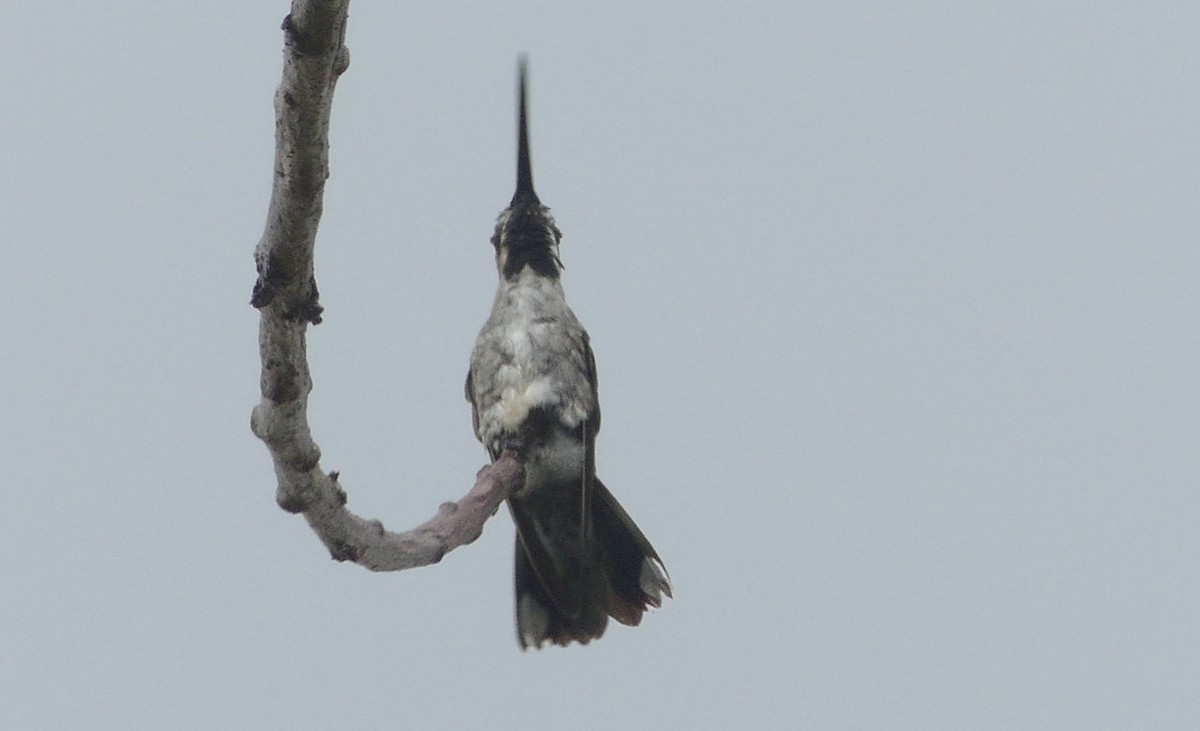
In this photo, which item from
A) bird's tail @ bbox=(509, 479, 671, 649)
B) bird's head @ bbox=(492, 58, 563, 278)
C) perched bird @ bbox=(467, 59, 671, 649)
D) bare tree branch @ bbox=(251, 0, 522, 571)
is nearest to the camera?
bare tree branch @ bbox=(251, 0, 522, 571)

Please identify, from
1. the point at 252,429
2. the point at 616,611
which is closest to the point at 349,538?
the point at 252,429

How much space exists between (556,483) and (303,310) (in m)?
2.65

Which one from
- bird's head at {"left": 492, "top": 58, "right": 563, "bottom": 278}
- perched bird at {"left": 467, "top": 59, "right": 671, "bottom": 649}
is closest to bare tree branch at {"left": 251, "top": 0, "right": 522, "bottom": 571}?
perched bird at {"left": 467, "top": 59, "right": 671, "bottom": 649}

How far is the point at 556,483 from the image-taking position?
6.04 m

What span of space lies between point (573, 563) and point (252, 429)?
8.26 feet

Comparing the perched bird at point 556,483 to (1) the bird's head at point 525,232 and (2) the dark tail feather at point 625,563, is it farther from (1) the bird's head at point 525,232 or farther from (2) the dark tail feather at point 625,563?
(1) the bird's head at point 525,232

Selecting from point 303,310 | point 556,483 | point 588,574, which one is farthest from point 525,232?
point 303,310

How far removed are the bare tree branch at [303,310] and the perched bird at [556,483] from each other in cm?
129

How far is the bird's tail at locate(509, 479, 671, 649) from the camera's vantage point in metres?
6.12

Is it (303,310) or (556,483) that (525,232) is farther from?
(303,310)

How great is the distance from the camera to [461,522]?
4598mm

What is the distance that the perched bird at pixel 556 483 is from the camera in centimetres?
602

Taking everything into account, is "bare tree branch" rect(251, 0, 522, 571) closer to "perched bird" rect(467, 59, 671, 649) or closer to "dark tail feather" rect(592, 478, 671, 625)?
"perched bird" rect(467, 59, 671, 649)

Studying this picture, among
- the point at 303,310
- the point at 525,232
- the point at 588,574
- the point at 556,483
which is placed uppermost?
the point at 525,232
